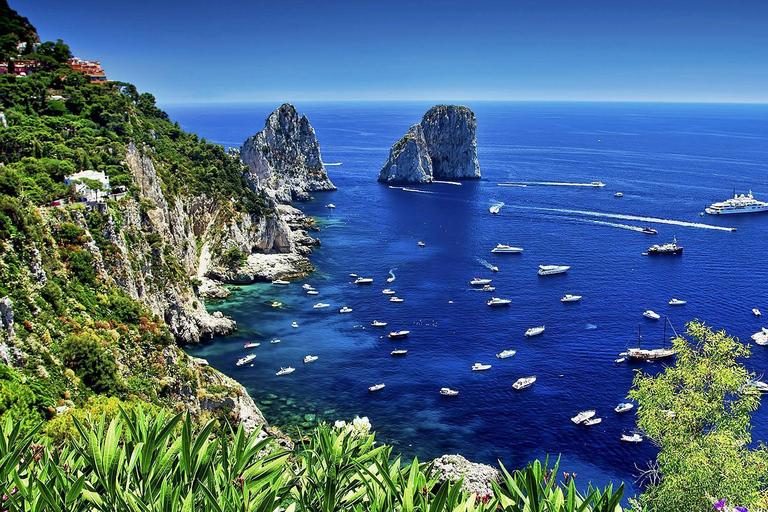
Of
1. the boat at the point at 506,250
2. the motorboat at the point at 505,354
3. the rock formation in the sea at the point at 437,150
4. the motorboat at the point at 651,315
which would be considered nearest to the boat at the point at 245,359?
the motorboat at the point at 505,354

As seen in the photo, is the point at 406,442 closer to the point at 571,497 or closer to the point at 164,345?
the point at 164,345

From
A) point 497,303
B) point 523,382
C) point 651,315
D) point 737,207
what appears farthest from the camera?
point 737,207

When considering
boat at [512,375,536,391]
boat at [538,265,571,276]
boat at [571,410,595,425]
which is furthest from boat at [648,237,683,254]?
boat at [571,410,595,425]

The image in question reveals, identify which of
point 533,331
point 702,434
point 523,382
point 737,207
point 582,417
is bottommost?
point 582,417

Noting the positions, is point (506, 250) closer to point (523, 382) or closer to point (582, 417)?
point (523, 382)

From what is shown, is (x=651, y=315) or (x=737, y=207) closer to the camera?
(x=651, y=315)

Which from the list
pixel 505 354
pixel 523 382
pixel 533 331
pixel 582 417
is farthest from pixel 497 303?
pixel 582 417

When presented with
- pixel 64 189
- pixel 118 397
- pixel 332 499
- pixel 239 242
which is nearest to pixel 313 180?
Result: pixel 239 242

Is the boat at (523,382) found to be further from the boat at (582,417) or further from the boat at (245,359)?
the boat at (245,359)
